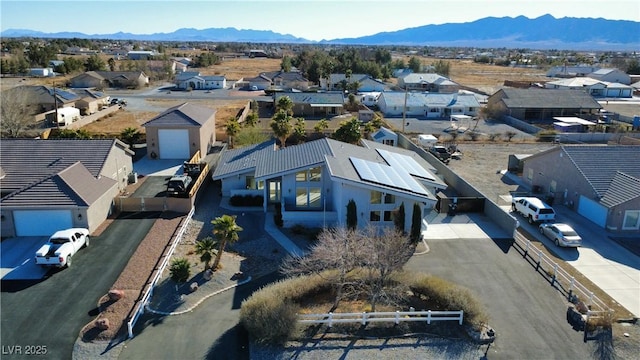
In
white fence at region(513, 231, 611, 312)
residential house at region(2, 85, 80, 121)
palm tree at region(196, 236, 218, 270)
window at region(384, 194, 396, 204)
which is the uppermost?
residential house at region(2, 85, 80, 121)

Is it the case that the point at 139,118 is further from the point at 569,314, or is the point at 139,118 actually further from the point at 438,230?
the point at 569,314

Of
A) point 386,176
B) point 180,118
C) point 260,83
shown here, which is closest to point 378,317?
point 386,176

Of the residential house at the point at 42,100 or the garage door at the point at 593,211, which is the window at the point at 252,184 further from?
the residential house at the point at 42,100

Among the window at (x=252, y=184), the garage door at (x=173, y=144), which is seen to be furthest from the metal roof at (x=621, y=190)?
the garage door at (x=173, y=144)

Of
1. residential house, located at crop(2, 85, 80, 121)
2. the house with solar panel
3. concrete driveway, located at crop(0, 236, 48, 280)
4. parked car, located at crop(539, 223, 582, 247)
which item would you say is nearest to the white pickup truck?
concrete driveway, located at crop(0, 236, 48, 280)

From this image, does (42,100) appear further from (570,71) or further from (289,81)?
(570,71)

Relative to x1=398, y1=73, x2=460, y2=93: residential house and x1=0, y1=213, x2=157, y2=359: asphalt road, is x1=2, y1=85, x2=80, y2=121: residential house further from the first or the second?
x1=398, y1=73, x2=460, y2=93: residential house
